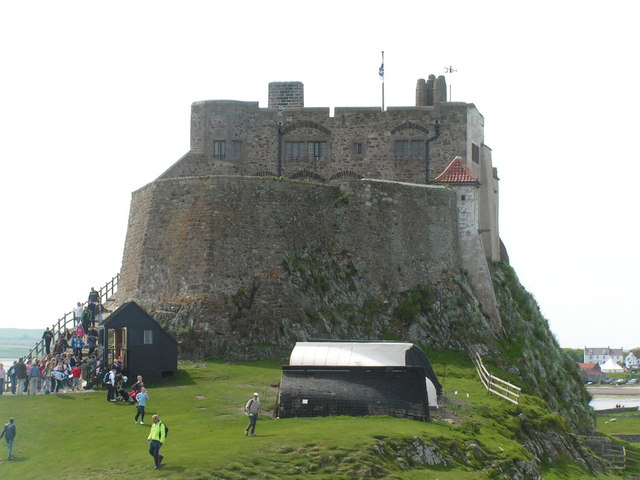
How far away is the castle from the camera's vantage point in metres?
59.2

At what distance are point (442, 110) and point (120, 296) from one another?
25.7 metres

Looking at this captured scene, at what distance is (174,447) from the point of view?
36125 mm

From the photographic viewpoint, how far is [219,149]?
7362cm

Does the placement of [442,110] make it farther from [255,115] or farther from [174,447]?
[174,447]

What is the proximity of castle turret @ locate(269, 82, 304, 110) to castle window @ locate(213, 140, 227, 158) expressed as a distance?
4.46 meters

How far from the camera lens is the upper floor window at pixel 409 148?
2849 inches

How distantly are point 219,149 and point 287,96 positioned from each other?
6149 mm

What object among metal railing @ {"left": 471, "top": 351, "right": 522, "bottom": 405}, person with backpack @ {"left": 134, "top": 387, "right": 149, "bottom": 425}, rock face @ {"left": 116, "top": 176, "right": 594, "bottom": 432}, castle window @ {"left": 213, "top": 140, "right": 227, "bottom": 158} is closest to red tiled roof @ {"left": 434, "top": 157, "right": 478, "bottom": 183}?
rock face @ {"left": 116, "top": 176, "right": 594, "bottom": 432}

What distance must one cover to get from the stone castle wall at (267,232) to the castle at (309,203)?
0.22 ft

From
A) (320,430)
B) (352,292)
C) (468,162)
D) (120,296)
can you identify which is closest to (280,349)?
(352,292)

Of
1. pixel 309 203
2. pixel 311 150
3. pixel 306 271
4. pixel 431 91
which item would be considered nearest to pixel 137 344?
pixel 306 271

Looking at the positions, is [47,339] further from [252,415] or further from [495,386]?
[495,386]

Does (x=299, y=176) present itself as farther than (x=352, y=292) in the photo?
Yes

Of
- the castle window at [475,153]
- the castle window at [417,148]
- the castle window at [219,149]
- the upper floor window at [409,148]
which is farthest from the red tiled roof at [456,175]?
the castle window at [219,149]
